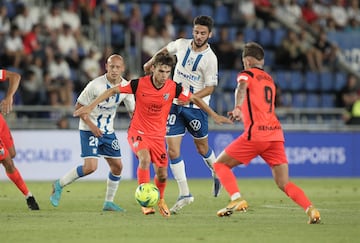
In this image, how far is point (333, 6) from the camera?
30.7 meters

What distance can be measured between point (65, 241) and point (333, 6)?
22638 mm

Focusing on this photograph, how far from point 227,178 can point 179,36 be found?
47.5 feet

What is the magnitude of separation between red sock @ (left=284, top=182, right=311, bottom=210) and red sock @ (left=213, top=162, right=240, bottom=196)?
A: 63 cm

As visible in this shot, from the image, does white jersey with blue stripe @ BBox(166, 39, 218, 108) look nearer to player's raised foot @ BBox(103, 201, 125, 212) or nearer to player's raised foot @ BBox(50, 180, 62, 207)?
player's raised foot @ BBox(103, 201, 125, 212)

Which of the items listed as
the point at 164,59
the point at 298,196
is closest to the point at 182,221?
the point at 298,196

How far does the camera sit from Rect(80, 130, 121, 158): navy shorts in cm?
1373

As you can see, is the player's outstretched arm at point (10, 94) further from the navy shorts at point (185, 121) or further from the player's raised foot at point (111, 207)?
the navy shorts at point (185, 121)

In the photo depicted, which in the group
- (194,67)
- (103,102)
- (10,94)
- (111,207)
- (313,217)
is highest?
(194,67)

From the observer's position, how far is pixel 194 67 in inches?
543

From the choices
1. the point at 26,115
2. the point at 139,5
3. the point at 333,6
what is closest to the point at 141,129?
the point at 26,115

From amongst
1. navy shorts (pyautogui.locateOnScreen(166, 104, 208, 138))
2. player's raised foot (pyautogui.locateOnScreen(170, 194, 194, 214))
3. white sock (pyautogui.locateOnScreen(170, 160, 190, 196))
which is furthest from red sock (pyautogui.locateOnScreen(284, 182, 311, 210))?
navy shorts (pyautogui.locateOnScreen(166, 104, 208, 138))

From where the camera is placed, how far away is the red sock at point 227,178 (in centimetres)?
1168

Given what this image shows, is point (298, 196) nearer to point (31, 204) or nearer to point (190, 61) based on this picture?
point (190, 61)

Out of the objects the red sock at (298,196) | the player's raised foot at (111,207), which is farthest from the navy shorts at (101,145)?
the red sock at (298,196)
